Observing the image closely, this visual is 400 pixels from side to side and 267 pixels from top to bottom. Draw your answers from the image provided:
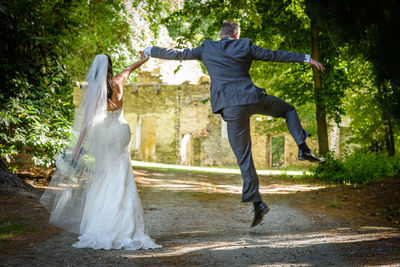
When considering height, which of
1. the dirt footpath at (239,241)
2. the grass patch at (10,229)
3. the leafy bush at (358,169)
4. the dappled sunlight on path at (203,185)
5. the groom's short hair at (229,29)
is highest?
the groom's short hair at (229,29)

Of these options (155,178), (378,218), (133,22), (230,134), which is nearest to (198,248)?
(230,134)

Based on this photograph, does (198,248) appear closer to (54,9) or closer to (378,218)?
(378,218)

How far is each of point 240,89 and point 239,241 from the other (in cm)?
151

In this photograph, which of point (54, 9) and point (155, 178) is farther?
point (155, 178)

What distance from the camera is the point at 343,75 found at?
37.9 feet

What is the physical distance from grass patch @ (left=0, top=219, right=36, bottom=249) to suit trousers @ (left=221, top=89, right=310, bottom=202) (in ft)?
8.02

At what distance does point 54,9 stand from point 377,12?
21.4 ft

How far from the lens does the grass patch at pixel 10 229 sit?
407 centimetres

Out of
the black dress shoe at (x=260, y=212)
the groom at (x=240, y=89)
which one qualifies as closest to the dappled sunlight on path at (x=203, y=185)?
the black dress shoe at (x=260, y=212)

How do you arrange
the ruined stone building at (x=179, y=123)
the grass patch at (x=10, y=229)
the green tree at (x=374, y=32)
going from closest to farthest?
the green tree at (x=374, y=32) < the grass patch at (x=10, y=229) < the ruined stone building at (x=179, y=123)

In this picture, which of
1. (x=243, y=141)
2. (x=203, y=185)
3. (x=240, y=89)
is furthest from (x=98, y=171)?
(x=203, y=185)

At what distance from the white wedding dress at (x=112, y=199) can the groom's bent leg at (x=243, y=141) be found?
1066 millimetres

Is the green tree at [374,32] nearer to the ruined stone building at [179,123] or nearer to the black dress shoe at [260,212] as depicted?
the black dress shoe at [260,212]

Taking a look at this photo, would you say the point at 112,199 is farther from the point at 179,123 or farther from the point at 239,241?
the point at 179,123
